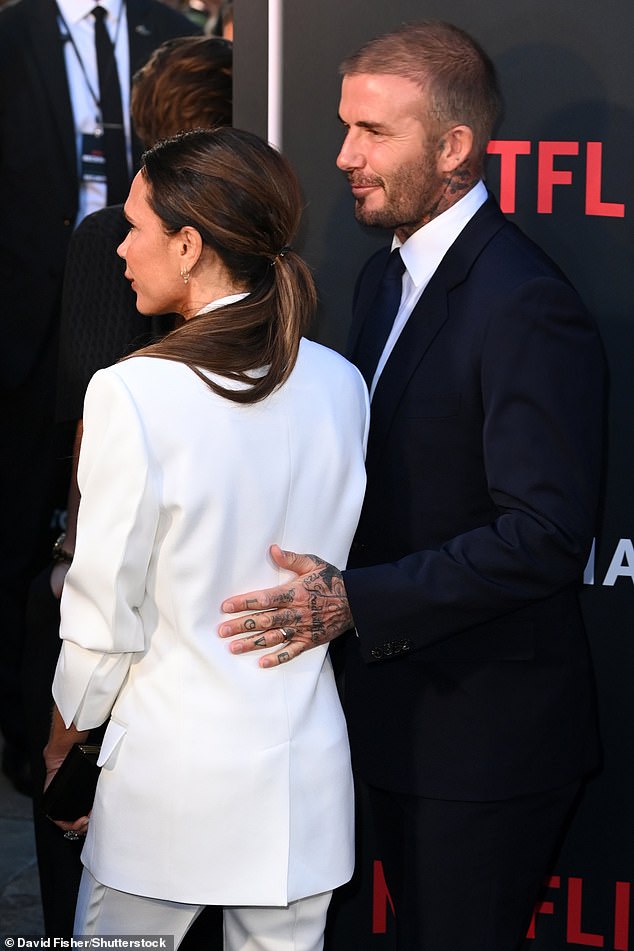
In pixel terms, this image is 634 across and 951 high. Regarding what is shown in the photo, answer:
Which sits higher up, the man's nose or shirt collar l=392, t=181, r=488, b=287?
the man's nose

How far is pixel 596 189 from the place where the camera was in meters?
2.49

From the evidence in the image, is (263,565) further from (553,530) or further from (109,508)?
(553,530)

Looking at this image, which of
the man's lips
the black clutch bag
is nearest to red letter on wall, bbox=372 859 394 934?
the black clutch bag

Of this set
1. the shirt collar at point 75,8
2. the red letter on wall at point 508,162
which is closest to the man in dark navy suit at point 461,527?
the red letter on wall at point 508,162

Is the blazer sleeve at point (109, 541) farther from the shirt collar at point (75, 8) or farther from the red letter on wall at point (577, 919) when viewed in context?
the shirt collar at point (75, 8)

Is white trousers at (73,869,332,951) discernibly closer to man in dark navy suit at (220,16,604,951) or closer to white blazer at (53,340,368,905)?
white blazer at (53,340,368,905)

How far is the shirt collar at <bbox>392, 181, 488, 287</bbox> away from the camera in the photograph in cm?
222

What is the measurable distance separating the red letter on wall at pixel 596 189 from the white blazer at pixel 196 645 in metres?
0.87

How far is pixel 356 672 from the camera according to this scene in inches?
90.1

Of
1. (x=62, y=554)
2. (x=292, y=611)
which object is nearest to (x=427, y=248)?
(x=292, y=611)

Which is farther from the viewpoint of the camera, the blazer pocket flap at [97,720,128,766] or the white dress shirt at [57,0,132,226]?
the white dress shirt at [57,0,132,226]

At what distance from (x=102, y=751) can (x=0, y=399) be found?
2.63 meters

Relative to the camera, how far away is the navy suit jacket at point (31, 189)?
4176mm

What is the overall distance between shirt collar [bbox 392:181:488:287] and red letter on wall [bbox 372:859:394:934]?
4.16ft
